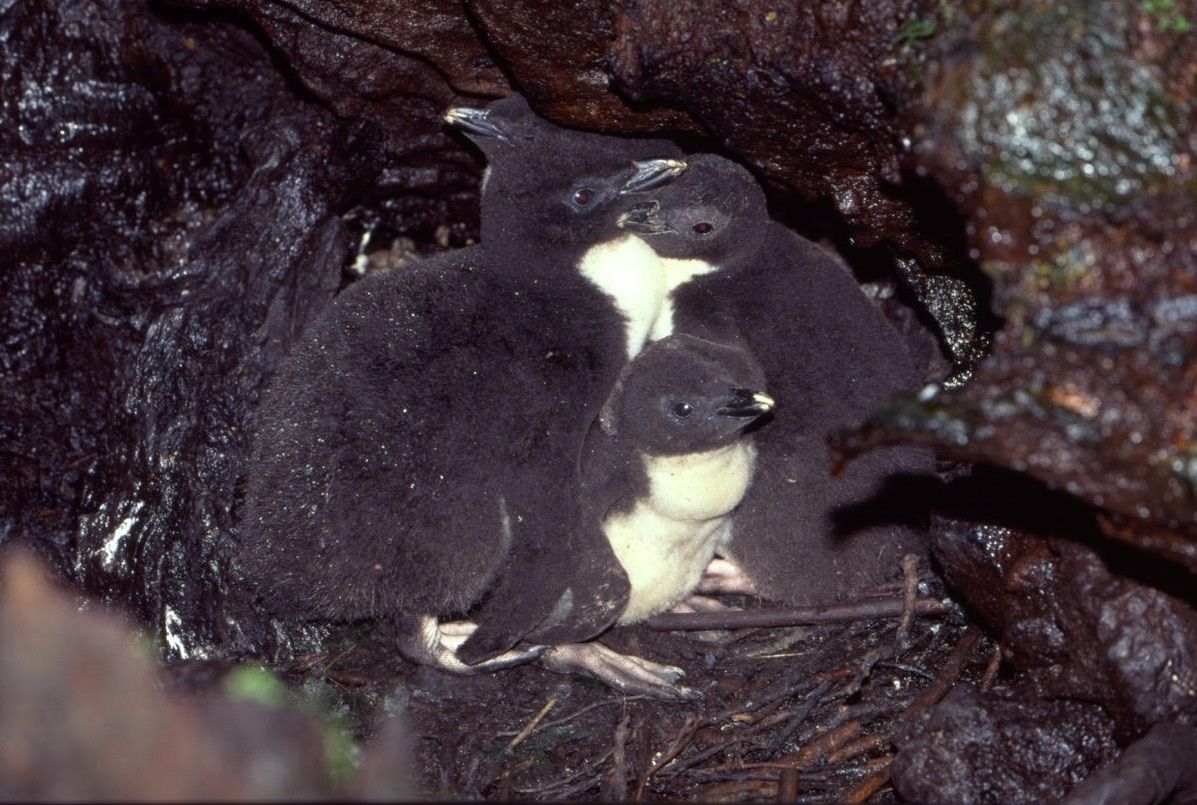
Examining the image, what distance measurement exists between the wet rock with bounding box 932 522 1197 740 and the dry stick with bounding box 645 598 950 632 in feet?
1.05

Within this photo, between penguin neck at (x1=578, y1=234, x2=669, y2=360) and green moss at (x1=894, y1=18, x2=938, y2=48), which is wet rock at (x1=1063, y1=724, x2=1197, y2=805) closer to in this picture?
green moss at (x1=894, y1=18, x2=938, y2=48)

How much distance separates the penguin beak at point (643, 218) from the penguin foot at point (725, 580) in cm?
147

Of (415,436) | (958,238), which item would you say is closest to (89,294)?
(415,436)

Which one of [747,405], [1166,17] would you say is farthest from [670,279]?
[1166,17]

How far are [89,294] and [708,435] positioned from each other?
2.75m

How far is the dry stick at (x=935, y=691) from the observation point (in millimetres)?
4047

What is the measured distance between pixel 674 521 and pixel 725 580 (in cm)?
A: 59

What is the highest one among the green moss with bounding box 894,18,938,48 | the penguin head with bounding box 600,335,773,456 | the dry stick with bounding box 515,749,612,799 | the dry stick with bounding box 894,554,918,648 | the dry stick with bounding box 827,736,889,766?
the green moss with bounding box 894,18,938,48

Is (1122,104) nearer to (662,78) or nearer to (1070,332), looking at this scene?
(1070,332)

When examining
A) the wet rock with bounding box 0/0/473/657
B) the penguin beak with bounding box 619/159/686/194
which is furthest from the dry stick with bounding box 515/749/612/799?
the penguin beak with bounding box 619/159/686/194

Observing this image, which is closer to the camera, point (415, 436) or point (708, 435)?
point (415, 436)

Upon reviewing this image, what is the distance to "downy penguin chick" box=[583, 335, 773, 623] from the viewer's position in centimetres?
459

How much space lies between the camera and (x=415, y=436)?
425 cm

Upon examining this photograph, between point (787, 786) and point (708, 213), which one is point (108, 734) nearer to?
point (787, 786)
